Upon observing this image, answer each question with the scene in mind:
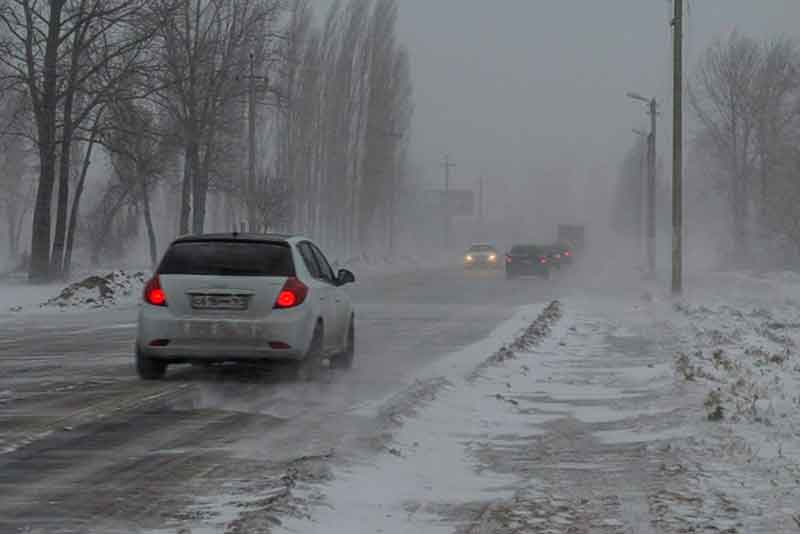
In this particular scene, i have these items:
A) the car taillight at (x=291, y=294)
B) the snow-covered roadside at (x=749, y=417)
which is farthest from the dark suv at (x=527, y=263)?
the car taillight at (x=291, y=294)

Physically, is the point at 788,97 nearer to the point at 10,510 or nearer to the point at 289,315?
the point at 289,315

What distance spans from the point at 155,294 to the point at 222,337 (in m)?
0.91

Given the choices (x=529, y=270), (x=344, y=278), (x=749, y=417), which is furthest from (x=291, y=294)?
(x=529, y=270)

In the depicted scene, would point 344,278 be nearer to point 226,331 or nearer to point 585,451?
point 226,331

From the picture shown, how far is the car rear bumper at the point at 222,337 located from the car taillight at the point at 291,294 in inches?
3.3

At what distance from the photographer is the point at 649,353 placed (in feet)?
54.9

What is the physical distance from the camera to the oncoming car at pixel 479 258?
69.2 m

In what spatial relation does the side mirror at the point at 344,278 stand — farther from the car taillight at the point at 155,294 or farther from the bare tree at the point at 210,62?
the bare tree at the point at 210,62

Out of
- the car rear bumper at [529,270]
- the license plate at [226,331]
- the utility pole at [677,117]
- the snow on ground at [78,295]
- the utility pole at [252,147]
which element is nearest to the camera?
the license plate at [226,331]

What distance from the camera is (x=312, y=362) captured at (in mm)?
12711

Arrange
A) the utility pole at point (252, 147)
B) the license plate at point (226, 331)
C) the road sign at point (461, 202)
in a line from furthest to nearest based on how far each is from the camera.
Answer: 1. the road sign at point (461, 202)
2. the utility pole at point (252, 147)
3. the license plate at point (226, 331)

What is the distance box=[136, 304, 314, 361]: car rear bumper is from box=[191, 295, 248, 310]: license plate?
0.46 feet

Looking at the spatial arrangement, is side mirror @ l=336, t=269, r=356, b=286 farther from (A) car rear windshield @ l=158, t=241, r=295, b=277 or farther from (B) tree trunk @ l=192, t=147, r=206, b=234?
(B) tree trunk @ l=192, t=147, r=206, b=234

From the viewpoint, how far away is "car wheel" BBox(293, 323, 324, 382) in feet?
41.1
